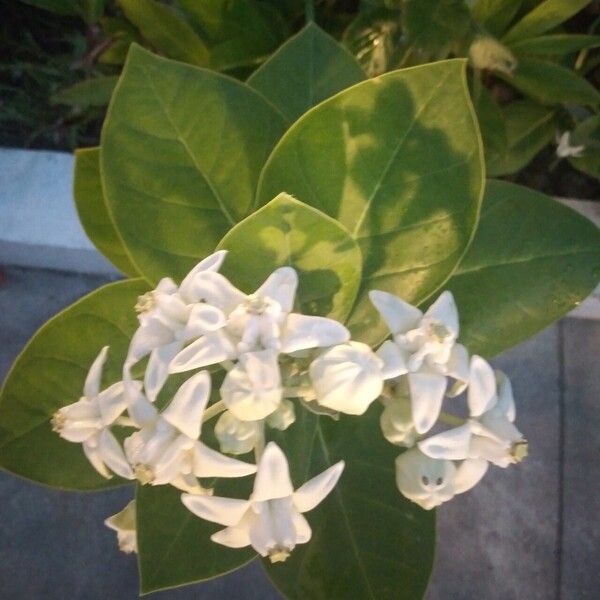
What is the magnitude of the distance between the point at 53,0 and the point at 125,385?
2.45 ft

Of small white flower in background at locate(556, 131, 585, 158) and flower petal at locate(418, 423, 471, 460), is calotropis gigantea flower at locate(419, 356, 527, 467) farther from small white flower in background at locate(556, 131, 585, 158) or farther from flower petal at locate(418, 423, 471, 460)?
small white flower in background at locate(556, 131, 585, 158)

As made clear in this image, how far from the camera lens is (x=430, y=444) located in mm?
459

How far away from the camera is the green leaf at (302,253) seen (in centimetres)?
48

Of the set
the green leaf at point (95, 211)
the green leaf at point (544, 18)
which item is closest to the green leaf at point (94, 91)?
the green leaf at point (95, 211)

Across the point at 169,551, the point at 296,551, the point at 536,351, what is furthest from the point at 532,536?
the point at 169,551

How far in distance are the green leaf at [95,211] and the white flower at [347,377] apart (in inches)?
12.6

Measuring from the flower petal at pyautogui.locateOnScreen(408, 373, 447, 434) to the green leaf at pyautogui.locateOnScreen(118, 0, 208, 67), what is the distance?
639 millimetres

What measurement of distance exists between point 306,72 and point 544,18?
1.21ft

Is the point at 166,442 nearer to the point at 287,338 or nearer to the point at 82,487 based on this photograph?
the point at 287,338

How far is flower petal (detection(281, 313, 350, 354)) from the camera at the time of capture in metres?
0.42

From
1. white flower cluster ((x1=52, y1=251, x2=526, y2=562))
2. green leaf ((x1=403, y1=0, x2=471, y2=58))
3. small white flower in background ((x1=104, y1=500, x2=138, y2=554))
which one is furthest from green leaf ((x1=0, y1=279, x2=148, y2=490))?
green leaf ((x1=403, y1=0, x2=471, y2=58))

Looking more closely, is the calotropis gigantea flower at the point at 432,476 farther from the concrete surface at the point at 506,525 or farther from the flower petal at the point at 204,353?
the concrete surface at the point at 506,525

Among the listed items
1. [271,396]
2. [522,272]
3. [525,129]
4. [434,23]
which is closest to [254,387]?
[271,396]

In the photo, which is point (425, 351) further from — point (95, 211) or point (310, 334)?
point (95, 211)
